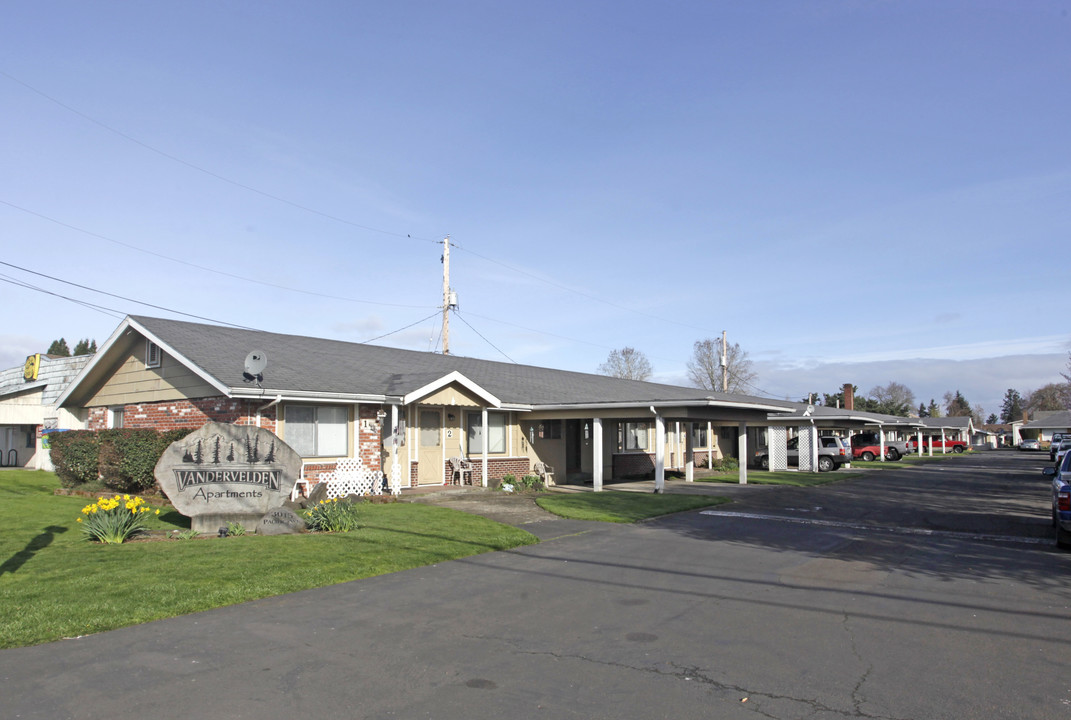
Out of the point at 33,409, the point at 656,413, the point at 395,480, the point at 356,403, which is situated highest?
the point at 33,409

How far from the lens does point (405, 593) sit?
903 cm

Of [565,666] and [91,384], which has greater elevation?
[91,384]

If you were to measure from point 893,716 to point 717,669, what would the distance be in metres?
1.41

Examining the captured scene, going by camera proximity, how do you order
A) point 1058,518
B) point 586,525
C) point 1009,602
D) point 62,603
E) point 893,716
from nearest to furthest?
point 893,716 < point 62,603 < point 1009,602 < point 1058,518 < point 586,525

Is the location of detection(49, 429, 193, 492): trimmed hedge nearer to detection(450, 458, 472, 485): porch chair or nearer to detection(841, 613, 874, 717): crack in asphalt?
detection(450, 458, 472, 485): porch chair

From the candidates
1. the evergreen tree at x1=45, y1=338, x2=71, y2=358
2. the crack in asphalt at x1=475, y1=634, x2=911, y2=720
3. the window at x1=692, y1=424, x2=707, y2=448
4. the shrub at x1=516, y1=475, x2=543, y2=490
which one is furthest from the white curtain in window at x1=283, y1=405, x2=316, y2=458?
the evergreen tree at x1=45, y1=338, x2=71, y2=358

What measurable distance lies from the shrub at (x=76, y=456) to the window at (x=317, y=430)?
17.1 ft

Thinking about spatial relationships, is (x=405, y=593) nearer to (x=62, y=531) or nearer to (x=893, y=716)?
(x=893, y=716)

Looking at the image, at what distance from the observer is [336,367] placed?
20719 mm

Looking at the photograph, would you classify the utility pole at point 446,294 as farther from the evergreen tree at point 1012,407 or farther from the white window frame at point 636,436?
the evergreen tree at point 1012,407

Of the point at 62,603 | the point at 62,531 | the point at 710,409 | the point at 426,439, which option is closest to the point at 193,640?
the point at 62,603

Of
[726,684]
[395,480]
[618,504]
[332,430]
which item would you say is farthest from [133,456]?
[726,684]

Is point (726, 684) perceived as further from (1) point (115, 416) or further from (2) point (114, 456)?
(1) point (115, 416)

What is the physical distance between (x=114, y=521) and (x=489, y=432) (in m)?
12.7
